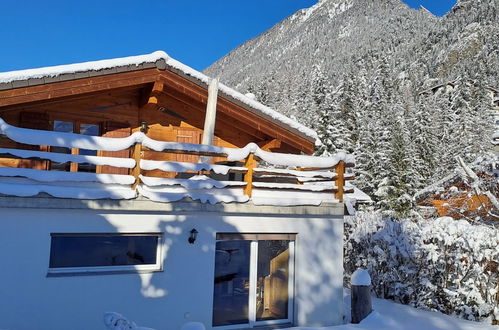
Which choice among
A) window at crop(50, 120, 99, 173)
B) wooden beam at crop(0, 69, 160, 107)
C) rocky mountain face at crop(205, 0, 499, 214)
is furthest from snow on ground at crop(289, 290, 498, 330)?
rocky mountain face at crop(205, 0, 499, 214)

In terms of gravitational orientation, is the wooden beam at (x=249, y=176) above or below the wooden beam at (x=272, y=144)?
below

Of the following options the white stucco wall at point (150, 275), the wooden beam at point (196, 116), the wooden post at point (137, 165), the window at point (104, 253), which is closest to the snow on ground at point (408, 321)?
the white stucco wall at point (150, 275)

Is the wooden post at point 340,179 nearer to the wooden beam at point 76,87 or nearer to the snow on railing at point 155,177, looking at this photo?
the snow on railing at point 155,177

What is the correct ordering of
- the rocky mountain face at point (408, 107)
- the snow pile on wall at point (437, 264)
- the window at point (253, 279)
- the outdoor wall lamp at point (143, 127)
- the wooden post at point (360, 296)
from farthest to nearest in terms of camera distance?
the rocky mountain face at point (408, 107)
the outdoor wall lamp at point (143, 127)
the snow pile on wall at point (437, 264)
the wooden post at point (360, 296)
the window at point (253, 279)

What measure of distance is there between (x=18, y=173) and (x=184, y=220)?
9.10ft

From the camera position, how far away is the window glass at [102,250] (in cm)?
680

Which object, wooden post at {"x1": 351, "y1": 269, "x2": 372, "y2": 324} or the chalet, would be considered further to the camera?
wooden post at {"x1": 351, "y1": 269, "x2": 372, "y2": 324}

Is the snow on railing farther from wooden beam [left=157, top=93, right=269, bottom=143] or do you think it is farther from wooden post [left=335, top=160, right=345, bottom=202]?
wooden beam [left=157, top=93, right=269, bottom=143]

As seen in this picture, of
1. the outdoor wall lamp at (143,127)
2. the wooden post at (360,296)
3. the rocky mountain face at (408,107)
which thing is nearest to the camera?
the wooden post at (360,296)

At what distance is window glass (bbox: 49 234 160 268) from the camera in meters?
6.80

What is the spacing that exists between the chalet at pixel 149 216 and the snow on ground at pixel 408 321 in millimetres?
700

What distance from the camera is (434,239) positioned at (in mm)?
10539

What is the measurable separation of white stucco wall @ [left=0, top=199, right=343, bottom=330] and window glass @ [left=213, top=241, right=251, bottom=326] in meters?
0.27

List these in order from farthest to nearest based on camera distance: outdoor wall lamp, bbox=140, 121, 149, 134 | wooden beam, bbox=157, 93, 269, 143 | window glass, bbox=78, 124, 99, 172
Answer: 1. wooden beam, bbox=157, 93, 269, 143
2. outdoor wall lamp, bbox=140, 121, 149, 134
3. window glass, bbox=78, 124, 99, 172
